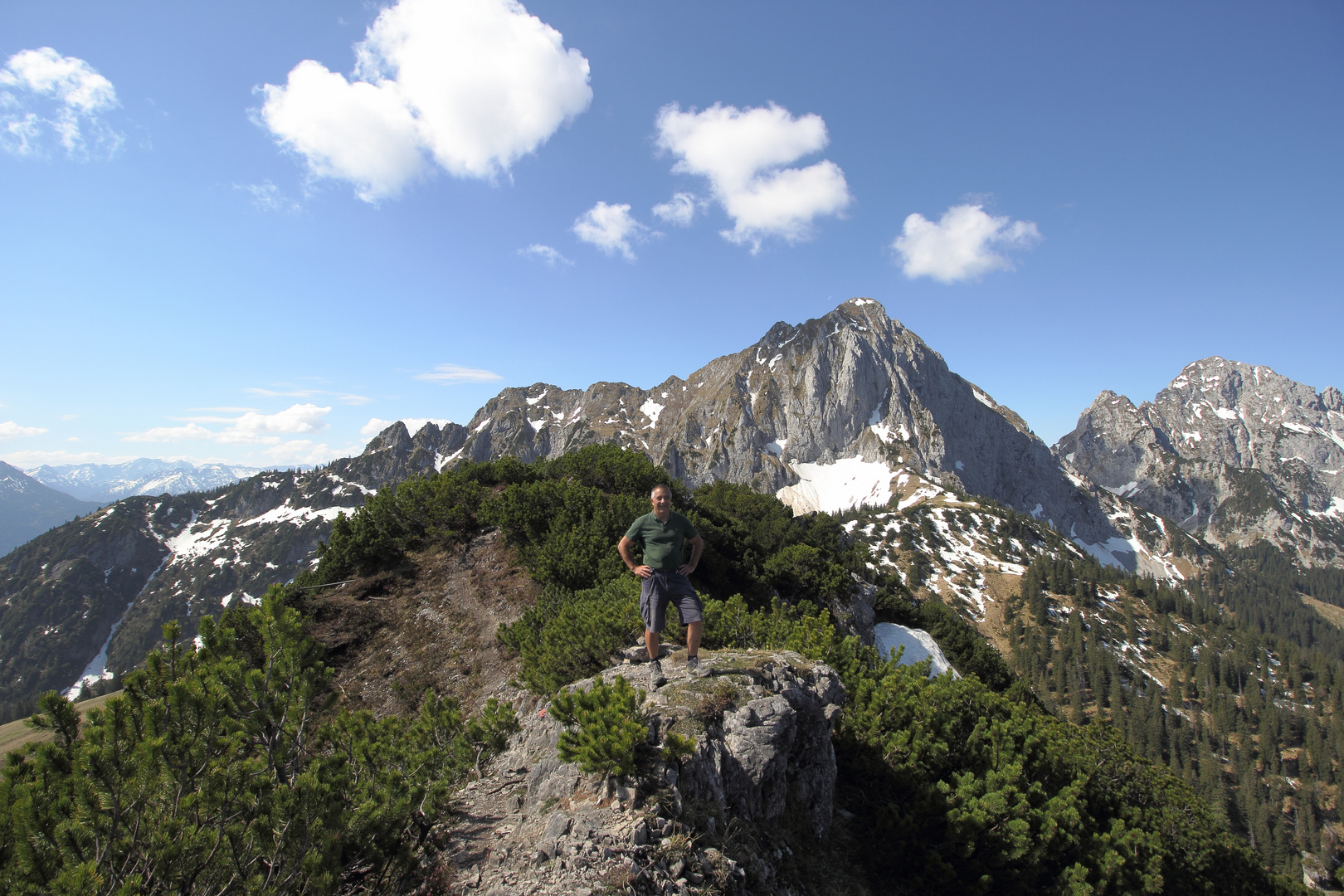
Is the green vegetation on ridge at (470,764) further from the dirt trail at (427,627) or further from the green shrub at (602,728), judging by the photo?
the dirt trail at (427,627)

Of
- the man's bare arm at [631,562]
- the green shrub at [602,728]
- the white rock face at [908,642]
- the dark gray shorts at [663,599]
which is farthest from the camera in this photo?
the white rock face at [908,642]

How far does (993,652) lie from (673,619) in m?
43.8

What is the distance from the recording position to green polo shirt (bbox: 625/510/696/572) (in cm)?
874

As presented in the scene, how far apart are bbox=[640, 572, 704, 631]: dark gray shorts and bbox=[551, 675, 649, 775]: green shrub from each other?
1.51 m

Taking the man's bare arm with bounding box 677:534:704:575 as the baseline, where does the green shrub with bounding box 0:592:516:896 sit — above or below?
below

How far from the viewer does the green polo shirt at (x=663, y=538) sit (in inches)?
344

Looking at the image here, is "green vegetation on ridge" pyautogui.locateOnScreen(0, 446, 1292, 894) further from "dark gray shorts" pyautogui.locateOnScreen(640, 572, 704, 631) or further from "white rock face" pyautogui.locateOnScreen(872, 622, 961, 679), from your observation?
"white rock face" pyautogui.locateOnScreen(872, 622, 961, 679)

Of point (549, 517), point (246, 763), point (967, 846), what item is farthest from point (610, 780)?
point (549, 517)

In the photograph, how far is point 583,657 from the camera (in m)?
10.9

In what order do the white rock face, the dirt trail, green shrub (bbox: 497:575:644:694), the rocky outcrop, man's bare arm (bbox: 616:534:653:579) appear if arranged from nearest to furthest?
the rocky outcrop, man's bare arm (bbox: 616:534:653:579), green shrub (bbox: 497:575:644:694), the dirt trail, the white rock face

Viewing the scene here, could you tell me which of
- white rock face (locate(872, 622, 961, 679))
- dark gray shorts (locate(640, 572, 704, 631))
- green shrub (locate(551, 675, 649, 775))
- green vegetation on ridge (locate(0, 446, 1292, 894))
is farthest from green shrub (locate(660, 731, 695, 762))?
white rock face (locate(872, 622, 961, 679))

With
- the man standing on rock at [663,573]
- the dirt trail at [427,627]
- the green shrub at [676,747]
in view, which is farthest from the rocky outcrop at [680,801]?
the dirt trail at [427,627]

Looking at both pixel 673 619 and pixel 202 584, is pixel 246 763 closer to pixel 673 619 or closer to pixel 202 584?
pixel 673 619

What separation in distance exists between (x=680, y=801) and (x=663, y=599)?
3.08 metres
